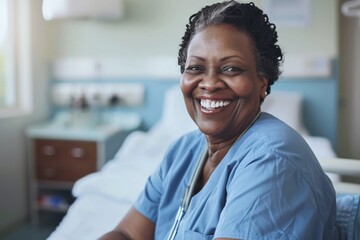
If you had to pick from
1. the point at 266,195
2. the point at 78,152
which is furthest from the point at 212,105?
the point at 78,152

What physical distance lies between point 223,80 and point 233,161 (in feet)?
0.63

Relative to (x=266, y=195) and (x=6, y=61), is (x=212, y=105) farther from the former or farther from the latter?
(x=6, y=61)

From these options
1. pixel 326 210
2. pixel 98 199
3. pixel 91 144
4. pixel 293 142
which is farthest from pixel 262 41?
pixel 91 144

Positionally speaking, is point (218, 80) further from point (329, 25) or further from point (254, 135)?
point (329, 25)

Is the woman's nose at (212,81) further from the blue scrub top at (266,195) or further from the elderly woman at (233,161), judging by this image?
the blue scrub top at (266,195)

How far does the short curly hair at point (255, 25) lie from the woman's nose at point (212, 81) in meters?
0.09

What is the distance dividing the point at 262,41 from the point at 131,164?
1.05 m

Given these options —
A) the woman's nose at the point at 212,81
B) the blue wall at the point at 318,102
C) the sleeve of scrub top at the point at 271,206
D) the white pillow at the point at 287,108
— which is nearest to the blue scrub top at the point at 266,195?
the sleeve of scrub top at the point at 271,206

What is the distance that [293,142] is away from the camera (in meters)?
0.74

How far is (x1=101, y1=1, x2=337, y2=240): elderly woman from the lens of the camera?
648 mm

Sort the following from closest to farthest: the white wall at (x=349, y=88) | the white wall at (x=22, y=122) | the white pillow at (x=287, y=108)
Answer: the white pillow at (x=287, y=108)
the white wall at (x=22, y=122)
the white wall at (x=349, y=88)

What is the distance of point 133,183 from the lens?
1.51 m

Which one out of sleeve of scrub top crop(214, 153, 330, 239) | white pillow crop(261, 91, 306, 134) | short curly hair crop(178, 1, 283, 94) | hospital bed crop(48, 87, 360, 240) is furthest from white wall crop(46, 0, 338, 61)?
sleeve of scrub top crop(214, 153, 330, 239)

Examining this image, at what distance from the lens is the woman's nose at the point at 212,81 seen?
2.80 feet
